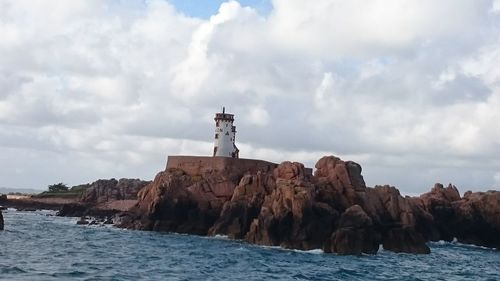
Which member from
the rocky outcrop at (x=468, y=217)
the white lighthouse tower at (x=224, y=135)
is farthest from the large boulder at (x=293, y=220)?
the white lighthouse tower at (x=224, y=135)

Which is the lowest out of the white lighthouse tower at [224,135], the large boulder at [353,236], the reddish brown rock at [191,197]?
the large boulder at [353,236]

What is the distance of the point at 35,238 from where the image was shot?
55.4 meters

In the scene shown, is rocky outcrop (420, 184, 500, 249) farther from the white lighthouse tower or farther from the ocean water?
the white lighthouse tower

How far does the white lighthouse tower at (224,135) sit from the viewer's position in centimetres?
9031

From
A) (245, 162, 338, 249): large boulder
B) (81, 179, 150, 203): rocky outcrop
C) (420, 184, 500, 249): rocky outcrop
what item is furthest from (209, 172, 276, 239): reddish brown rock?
(81, 179, 150, 203): rocky outcrop

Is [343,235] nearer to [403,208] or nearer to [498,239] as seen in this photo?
[403,208]

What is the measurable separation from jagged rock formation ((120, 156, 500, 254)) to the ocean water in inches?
78.7

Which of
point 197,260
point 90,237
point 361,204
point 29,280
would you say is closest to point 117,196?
point 90,237

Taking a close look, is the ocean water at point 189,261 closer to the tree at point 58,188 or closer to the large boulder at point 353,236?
the large boulder at point 353,236

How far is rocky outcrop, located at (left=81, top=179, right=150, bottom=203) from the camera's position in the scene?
339ft

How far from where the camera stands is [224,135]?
90688 mm

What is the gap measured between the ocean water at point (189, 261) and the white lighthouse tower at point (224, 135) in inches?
1043

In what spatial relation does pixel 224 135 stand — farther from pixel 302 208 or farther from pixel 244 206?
pixel 302 208

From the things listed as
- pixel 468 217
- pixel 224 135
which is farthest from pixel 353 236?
pixel 224 135
